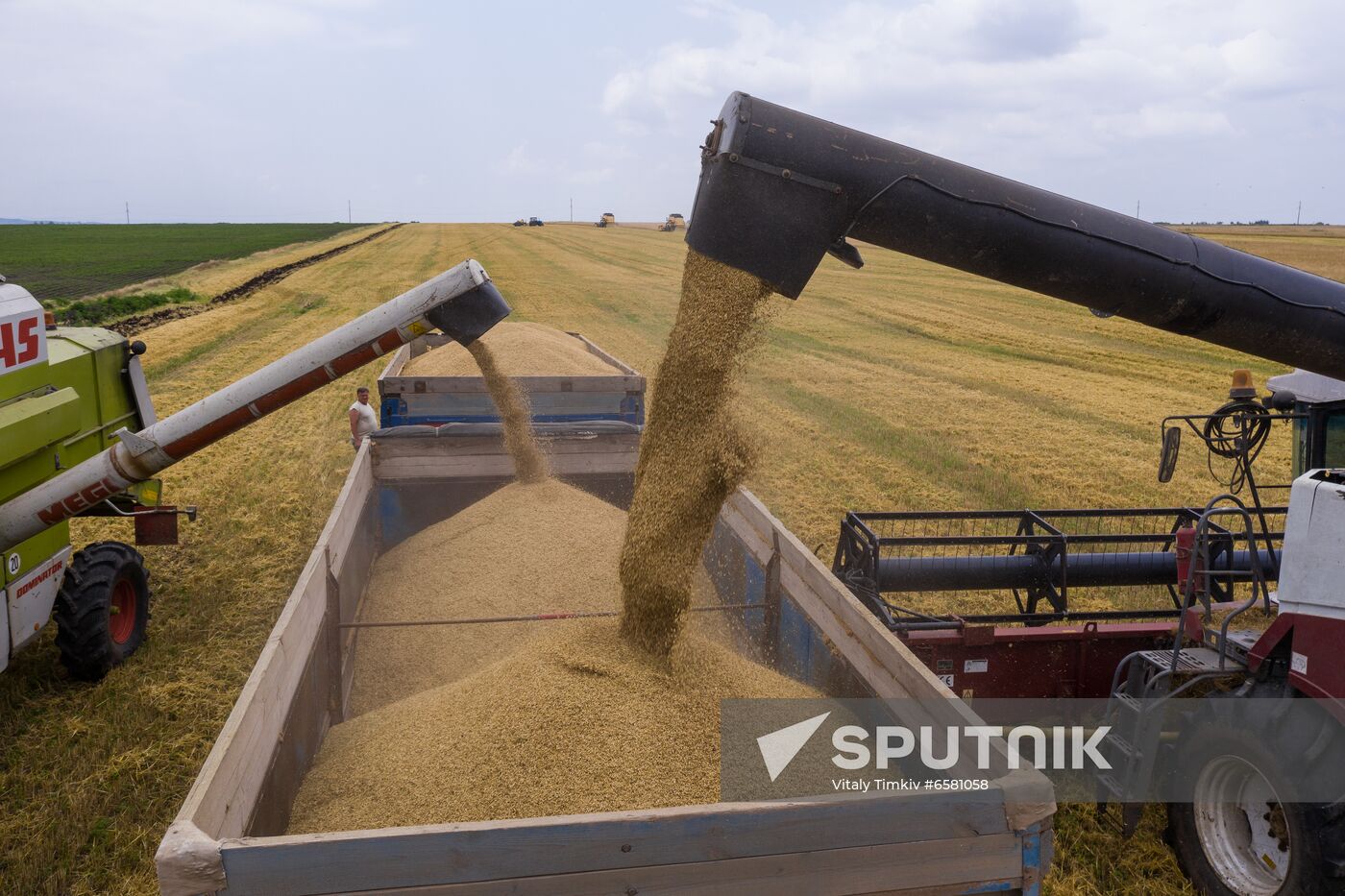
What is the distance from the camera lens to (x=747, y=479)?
149 inches

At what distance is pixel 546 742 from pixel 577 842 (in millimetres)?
863

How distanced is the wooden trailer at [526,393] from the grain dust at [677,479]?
4230mm

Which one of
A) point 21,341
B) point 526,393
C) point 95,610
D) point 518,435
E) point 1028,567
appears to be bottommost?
point 95,610

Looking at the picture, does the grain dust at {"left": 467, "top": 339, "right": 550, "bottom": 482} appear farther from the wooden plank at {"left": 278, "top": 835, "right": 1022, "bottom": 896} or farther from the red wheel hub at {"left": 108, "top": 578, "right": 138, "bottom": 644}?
the wooden plank at {"left": 278, "top": 835, "right": 1022, "bottom": 896}

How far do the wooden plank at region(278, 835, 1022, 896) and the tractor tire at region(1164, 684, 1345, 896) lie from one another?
156 centimetres

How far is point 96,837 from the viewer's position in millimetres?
4133

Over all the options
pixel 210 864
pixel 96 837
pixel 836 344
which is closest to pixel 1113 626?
pixel 210 864

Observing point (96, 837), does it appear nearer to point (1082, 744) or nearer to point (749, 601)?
point (749, 601)

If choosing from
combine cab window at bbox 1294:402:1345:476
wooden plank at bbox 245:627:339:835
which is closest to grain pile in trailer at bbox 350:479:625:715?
wooden plank at bbox 245:627:339:835

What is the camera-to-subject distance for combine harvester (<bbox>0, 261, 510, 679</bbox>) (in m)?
4.29

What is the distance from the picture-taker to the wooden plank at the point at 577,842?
2.10 meters

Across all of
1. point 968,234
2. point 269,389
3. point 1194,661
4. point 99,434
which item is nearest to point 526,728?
point 968,234

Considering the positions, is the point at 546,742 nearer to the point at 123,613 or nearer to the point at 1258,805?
the point at 1258,805

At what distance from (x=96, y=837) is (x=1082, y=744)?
4.42 meters
